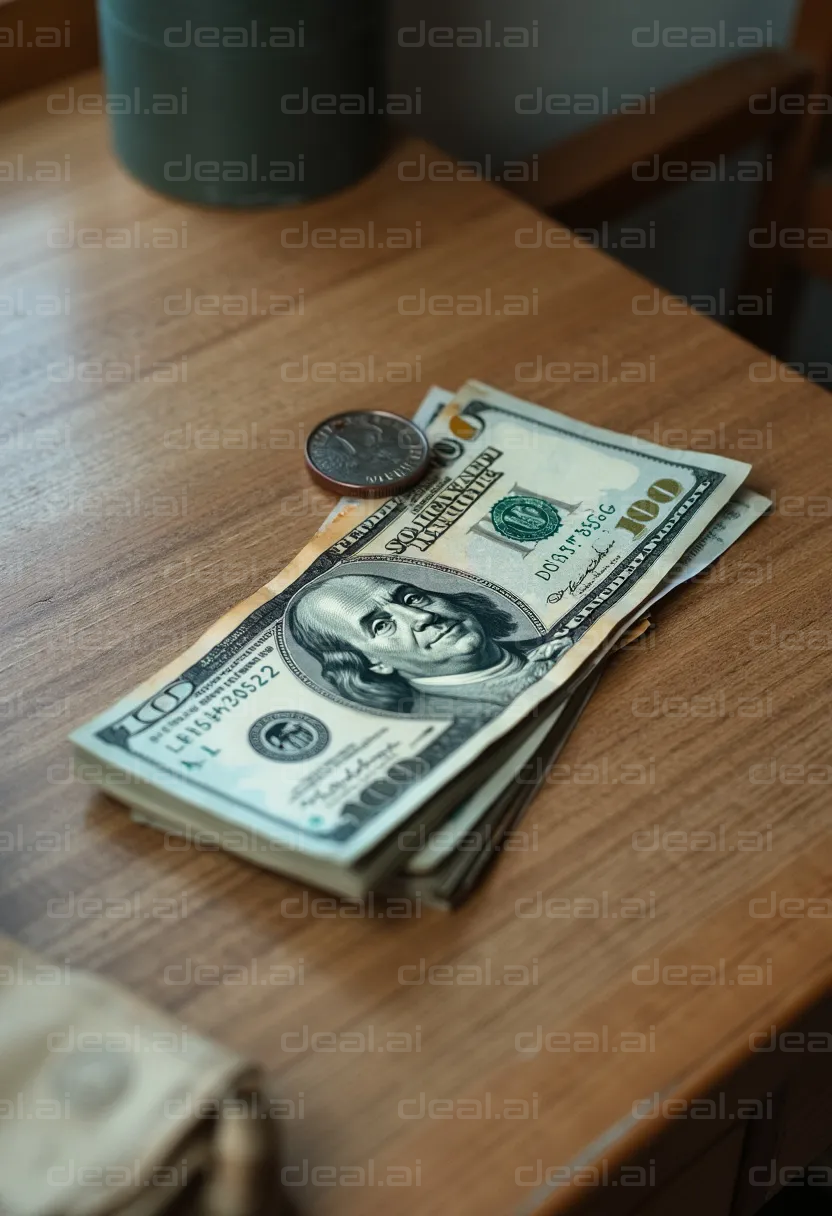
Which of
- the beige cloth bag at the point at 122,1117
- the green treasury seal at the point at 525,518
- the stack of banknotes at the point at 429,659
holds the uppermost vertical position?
the green treasury seal at the point at 525,518

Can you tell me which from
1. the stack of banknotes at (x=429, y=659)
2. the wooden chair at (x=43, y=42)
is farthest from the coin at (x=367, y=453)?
the wooden chair at (x=43, y=42)

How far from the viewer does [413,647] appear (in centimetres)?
69

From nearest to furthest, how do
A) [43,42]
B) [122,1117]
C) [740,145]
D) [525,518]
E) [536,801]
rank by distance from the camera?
[122,1117]
[536,801]
[525,518]
[43,42]
[740,145]

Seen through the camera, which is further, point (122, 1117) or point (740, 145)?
point (740, 145)

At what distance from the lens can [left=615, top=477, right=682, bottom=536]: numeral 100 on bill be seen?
2.51 ft

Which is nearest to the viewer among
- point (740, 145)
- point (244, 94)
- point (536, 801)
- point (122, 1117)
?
point (122, 1117)

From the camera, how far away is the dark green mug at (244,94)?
90 cm

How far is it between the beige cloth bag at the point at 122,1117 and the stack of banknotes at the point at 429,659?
118 mm

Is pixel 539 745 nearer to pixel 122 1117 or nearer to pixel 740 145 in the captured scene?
pixel 122 1117

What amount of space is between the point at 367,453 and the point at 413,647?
162 millimetres

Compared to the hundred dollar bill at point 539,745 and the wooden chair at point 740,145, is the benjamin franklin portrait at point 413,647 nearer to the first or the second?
the hundred dollar bill at point 539,745

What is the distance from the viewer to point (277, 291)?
0.94 m
